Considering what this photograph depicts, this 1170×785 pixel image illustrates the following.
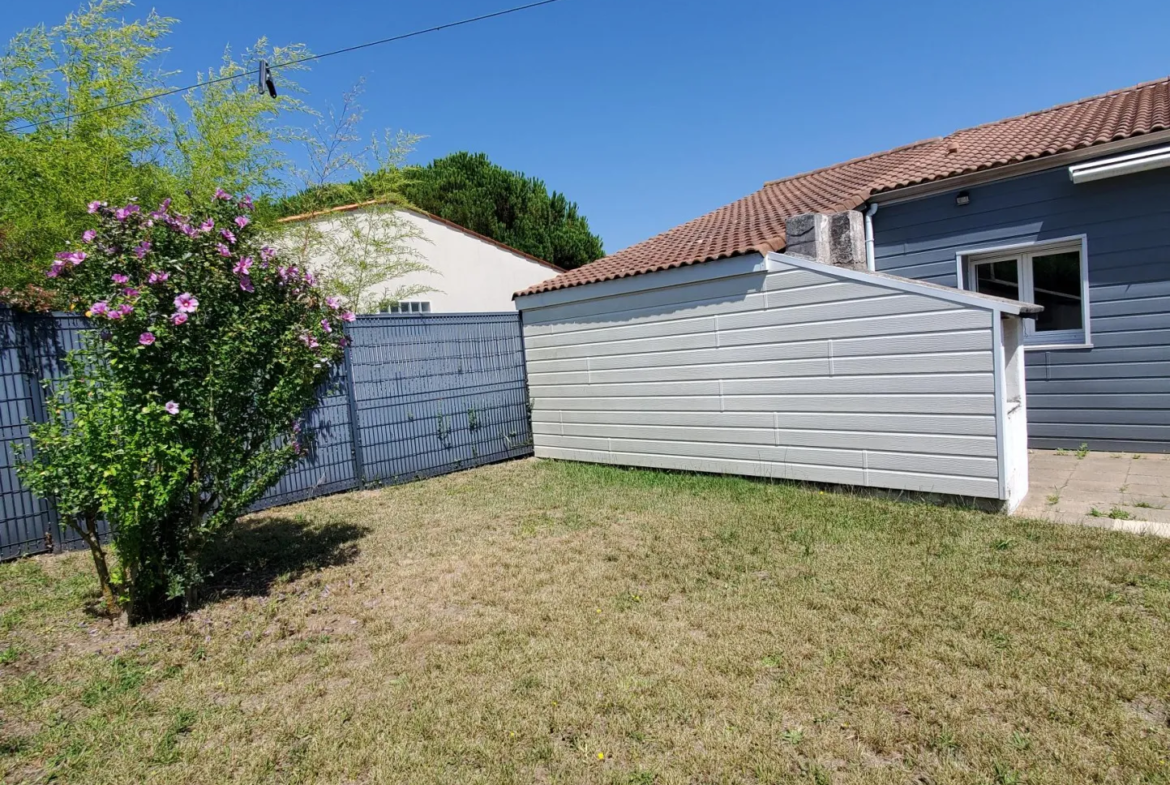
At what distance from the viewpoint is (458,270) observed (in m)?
16.7

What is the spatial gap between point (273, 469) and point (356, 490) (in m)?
3.26

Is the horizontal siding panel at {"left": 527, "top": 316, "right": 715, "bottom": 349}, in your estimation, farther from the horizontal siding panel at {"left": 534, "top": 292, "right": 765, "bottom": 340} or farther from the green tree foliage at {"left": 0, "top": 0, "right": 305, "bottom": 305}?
the green tree foliage at {"left": 0, "top": 0, "right": 305, "bottom": 305}

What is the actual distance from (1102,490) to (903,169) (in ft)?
15.2

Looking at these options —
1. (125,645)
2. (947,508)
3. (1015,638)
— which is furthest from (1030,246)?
(125,645)

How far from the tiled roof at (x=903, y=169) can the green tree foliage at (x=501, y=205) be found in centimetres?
1230

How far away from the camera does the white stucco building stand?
15391mm

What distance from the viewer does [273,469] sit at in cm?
445

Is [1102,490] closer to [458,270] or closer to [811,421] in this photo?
[811,421]

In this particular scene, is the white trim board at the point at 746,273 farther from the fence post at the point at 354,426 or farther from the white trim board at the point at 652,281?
the fence post at the point at 354,426

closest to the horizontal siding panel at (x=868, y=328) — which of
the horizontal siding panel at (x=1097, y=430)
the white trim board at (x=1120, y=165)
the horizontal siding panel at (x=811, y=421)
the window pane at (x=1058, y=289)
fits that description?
the horizontal siding panel at (x=811, y=421)

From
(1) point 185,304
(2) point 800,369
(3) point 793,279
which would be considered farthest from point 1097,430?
→ (1) point 185,304

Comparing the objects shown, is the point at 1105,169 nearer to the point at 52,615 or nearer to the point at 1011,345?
the point at 1011,345

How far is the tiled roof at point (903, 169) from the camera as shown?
22.0 feet

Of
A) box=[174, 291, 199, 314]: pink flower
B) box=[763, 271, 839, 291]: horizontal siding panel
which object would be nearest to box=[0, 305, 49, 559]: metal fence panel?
box=[174, 291, 199, 314]: pink flower
